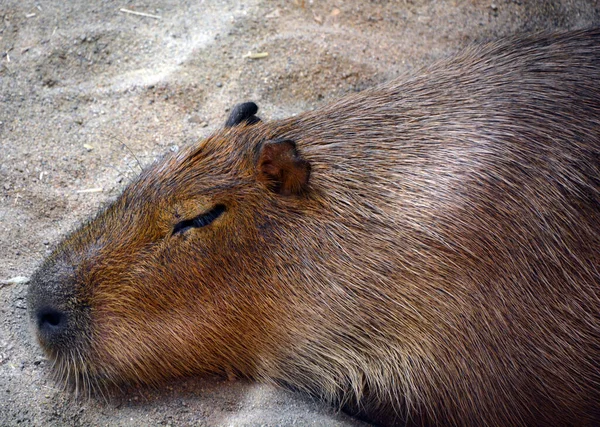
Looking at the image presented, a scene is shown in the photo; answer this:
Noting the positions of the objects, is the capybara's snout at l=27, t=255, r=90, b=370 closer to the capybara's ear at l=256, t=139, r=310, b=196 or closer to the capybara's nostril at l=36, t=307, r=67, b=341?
the capybara's nostril at l=36, t=307, r=67, b=341

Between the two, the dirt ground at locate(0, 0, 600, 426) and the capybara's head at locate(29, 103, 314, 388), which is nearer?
the capybara's head at locate(29, 103, 314, 388)

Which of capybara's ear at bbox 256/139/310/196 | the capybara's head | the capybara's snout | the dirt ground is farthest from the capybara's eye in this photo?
the dirt ground

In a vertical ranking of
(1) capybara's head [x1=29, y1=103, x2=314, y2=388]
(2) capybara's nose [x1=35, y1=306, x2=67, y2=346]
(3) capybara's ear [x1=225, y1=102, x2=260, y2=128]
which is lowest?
(2) capybara's nose [x1=35, y1=306, x2=67, y2=346]

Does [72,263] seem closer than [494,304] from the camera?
No

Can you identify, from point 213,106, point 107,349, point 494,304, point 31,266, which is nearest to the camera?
point 494,304

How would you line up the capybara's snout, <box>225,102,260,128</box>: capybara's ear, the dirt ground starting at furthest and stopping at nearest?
the dirt ground → <box>225,102,260,128</box>: capybara's ear → the capybara's snout

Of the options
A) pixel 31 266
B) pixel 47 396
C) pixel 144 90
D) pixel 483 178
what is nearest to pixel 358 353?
pixel 483 178

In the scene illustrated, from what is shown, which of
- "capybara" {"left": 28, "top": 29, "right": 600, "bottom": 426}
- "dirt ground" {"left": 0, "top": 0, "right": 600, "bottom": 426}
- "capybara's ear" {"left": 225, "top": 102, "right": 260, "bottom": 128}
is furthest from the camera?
"dirt ground" {"left": 0, "top": 0, "right": 600, "bottom": 426}

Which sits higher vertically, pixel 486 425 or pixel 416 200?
pixel 416 200

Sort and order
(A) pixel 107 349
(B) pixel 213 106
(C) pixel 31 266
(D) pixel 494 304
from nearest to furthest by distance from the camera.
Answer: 1. (D) pixel 494 304
2. (A) pixel 107 349
3. (C) pixel 31 266
4. (B) pixel 213 106

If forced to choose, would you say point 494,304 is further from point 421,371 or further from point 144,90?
point 144,90
